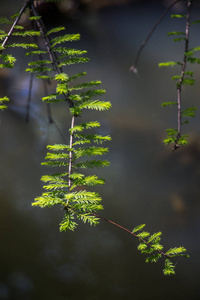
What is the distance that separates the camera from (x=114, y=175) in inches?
55.0

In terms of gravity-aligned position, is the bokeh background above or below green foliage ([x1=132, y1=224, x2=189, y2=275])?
above

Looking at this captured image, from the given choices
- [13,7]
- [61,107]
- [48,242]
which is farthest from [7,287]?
[13,7]

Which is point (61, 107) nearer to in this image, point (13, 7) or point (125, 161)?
point (125, 161)

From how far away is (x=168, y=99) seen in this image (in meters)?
1.57

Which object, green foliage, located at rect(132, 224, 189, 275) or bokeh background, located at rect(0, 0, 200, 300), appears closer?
green foliage, located at rect(132, 224, 189, 275)

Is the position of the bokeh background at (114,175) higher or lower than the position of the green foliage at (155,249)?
higher

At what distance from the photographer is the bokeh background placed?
118cm

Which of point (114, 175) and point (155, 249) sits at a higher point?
point (114, 175)

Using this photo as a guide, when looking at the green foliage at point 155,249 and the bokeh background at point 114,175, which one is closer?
the green foliage at point 155,249

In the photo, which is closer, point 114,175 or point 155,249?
point 155,249

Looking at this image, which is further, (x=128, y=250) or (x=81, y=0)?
(x=81, y=0)

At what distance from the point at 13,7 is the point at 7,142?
0.93 meters

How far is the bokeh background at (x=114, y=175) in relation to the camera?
3.86 feet

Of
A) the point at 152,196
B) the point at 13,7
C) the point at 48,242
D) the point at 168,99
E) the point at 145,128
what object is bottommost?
the point at 48,242
